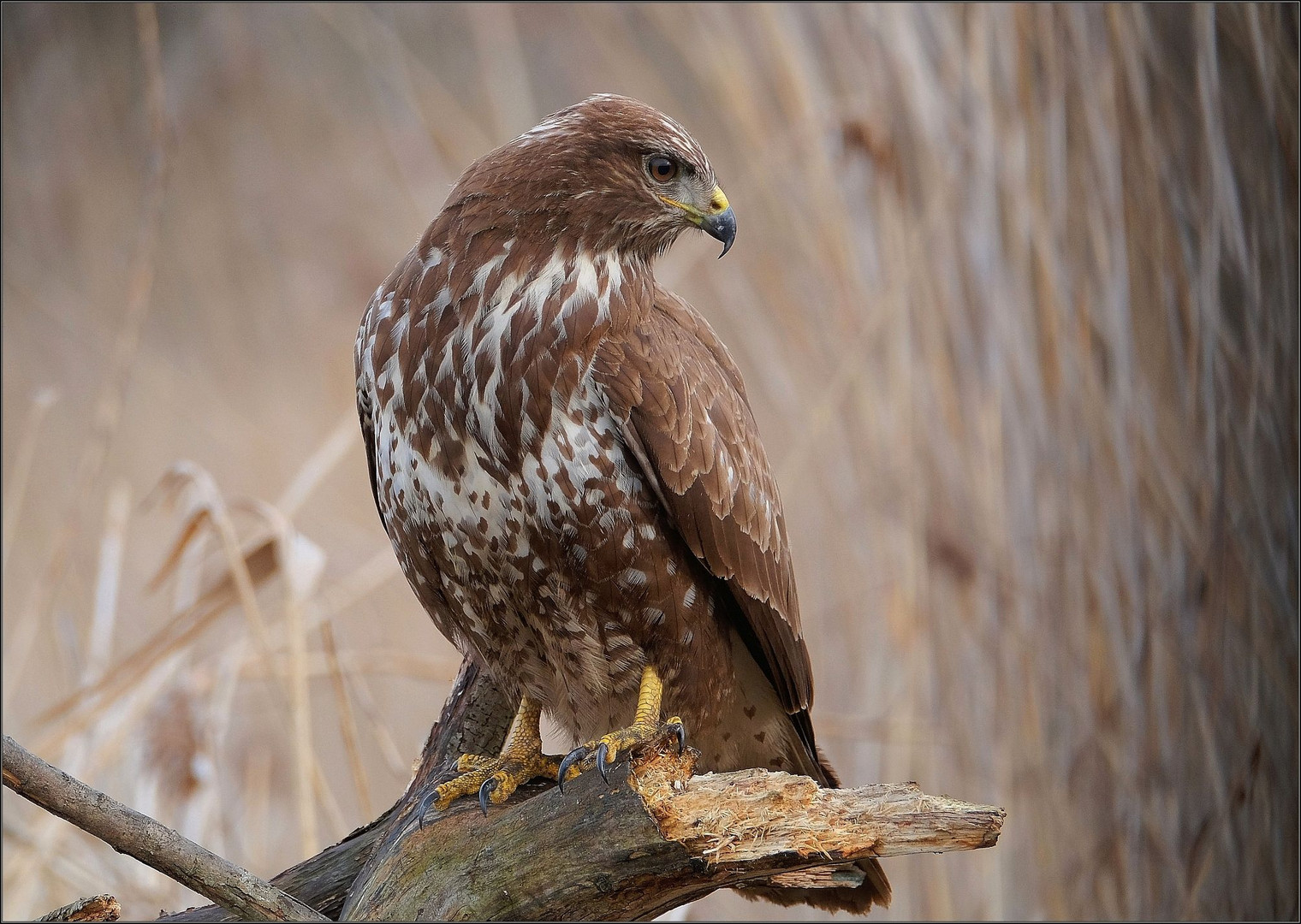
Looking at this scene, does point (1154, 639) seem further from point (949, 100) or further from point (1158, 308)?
point (949, 100)

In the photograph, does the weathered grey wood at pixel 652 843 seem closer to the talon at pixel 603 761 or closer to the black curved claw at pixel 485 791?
the talon at pixel 603 761

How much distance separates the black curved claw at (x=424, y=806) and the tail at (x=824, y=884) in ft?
2.34

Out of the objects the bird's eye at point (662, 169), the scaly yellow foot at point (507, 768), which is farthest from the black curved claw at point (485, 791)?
the bird's eye at point (662, 169)

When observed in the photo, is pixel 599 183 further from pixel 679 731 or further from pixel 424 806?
pixel 424 806

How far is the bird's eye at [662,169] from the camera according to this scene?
96.0 inches

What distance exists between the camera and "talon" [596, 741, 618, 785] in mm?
2148

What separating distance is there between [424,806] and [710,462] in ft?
2.89

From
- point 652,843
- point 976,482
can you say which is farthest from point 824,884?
point 976,482

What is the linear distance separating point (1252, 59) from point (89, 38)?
6.17m

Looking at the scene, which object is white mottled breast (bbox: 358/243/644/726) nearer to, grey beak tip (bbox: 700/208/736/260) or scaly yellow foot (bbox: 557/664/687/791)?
scaly yellow foot (bbox: 557/664/687/791)

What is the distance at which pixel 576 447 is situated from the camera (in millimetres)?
2277

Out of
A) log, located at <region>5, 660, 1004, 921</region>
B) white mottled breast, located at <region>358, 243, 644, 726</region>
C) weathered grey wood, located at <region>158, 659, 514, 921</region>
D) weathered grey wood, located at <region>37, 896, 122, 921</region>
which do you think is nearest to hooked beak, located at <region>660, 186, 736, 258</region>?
white mottled breast, located at <region>358, 243, 644, 726</region>

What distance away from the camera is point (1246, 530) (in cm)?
308

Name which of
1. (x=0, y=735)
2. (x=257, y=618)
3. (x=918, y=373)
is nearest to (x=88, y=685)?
(x=257, y=618)
